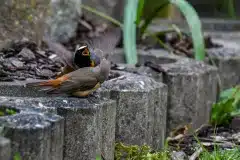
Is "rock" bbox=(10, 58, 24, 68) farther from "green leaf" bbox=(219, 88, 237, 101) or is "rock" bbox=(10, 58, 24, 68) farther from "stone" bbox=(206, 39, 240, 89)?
"stone" bbox=(206, 39, 240, 89)

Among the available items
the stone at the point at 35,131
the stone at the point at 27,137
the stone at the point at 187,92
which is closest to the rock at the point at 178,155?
the stone at the point at 187,92

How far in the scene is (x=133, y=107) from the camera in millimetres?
3275

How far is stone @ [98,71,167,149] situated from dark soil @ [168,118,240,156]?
12.8 inches

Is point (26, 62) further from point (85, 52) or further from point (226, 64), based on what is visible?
point (226, 64)

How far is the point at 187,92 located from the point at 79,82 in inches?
53.1

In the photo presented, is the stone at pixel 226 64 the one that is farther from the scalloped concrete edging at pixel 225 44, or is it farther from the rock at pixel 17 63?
the rock at pixel 17 63

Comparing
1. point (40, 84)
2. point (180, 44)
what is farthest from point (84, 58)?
point (180, 44)

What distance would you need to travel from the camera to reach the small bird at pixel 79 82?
2.85 m

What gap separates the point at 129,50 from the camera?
14.9ft

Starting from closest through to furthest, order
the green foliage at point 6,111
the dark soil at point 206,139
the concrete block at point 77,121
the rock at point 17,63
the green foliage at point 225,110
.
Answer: the green foliage at point 6,111 < the concrete block at point 77,121 < the rock at point 17,63 < the dark soil at point 206,139 < the green foliage at point 225,110

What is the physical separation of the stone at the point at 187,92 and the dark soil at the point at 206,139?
0.06 m

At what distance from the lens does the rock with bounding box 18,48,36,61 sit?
11.9ft

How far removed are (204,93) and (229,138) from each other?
486mm

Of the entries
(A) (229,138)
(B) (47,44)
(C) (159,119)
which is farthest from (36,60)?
(A) (229,138)
